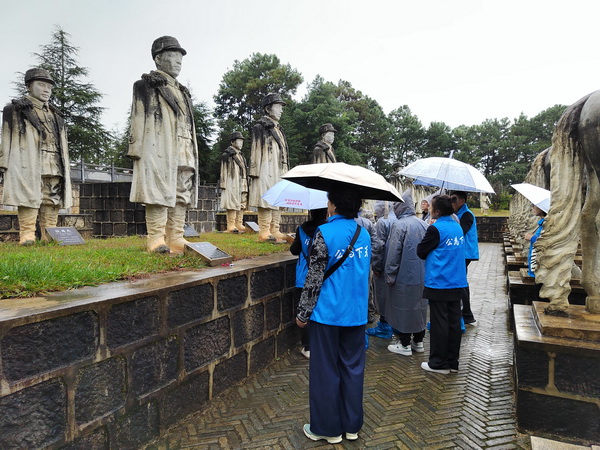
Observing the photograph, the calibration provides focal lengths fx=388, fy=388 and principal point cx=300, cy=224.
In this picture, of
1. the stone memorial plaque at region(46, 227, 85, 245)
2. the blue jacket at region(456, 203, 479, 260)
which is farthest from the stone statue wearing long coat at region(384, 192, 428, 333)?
the stone memorial plaque at region(46, 227, 85, 245)

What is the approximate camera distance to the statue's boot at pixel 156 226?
4590 millimetres

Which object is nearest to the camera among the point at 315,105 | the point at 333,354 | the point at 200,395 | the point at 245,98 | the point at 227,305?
the point at 333,354

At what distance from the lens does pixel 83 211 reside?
9336 mm

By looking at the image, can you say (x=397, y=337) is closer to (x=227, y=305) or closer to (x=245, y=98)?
(x=227, y=305)

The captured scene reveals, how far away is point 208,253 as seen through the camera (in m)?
4.24

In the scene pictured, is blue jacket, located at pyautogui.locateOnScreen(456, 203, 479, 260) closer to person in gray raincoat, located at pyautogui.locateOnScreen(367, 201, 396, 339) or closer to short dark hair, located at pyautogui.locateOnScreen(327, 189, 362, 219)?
person in gray raincoat, located at pyautogui.locateOnScreen(367, 201, 396, 339)

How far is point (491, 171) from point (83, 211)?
132 ft

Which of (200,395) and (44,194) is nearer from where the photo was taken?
(200,395)

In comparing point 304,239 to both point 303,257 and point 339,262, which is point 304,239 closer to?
point 303,257

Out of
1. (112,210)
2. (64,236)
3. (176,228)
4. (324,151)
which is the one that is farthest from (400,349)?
(112,210)

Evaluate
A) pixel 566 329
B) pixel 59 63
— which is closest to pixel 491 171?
pixel 59 63

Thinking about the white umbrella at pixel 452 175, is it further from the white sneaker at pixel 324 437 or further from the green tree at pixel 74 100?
the green tree at pixel 74 100

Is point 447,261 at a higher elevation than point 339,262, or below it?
below

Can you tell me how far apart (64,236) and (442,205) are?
5.03m
